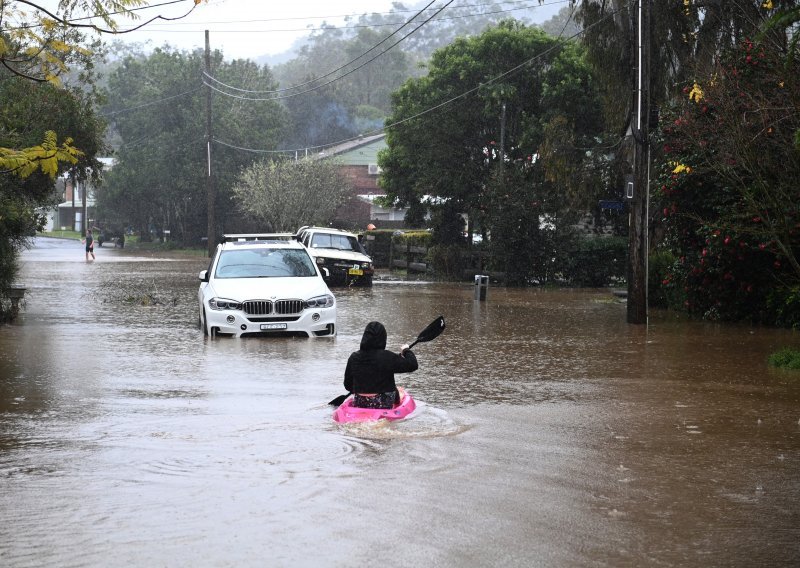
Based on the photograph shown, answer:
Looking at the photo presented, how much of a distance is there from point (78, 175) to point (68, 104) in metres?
3.90

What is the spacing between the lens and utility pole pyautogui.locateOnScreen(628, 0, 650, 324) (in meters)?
21.2

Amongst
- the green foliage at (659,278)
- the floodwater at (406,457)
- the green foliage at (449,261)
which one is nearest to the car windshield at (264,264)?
the floodwater at (406,457)

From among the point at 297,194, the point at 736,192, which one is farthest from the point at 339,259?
the point at 297,194

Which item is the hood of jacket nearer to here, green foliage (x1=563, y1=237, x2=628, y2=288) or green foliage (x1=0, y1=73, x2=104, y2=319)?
green foliage (x1=0, y1=73, x2=104, y2=319)

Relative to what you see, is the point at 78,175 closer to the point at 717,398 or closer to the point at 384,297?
the point at 384,297

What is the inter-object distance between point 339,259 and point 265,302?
16.1 m

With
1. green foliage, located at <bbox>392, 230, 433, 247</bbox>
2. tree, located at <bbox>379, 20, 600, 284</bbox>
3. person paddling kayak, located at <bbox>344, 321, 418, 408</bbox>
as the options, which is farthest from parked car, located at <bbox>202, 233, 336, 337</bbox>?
green foliage, located at <bbox>392, 230, 433, 247</bbox>

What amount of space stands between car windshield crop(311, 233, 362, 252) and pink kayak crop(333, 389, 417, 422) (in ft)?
79.8

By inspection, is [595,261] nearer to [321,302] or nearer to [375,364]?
[321,302]

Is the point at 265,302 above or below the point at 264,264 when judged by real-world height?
below

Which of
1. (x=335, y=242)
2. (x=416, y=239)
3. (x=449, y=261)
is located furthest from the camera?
(x=416, y=239)

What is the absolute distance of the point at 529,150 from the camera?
130 feet

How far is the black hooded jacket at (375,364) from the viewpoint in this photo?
10.8 m

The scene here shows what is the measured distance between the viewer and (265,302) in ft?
58.9
